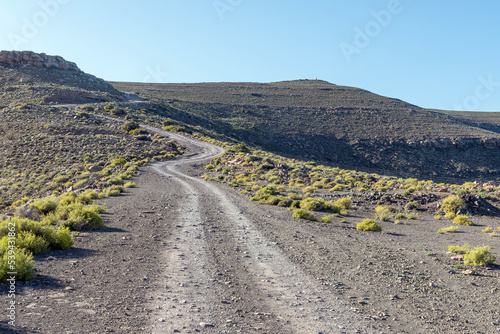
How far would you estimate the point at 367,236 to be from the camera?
12.6 metres

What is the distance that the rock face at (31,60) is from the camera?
7881 centimetres

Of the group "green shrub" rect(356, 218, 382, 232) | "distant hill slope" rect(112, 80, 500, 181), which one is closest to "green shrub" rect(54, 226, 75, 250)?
"green shrub" rect(356, 218, 382, 232)

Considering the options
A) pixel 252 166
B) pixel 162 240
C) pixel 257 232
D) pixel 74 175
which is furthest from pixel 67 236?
pixel 252 166

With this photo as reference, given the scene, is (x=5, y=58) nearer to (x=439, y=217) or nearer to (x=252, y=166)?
(x=252, y=166)

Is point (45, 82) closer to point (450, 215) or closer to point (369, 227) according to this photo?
point (369, 227)

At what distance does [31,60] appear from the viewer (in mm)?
80625

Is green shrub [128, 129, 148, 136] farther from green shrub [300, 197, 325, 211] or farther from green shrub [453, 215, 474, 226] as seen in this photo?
green shrub [453, 215, 474, 226]

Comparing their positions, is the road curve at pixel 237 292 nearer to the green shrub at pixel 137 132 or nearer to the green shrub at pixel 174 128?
the green shrub at pixel 137 132

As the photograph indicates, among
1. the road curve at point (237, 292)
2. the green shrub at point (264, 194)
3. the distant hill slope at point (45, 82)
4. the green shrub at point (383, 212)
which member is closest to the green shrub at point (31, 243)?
the road curve at point (237, 292)

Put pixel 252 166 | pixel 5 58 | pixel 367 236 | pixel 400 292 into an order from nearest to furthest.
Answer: pixel 400 292 → pixel 367 236 → pixel 252 166 → pixel 5 58

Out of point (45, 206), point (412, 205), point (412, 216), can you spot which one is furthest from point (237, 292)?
point (412, 205)

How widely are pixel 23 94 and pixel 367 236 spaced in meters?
67.2

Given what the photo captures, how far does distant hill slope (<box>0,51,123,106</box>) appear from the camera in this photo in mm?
61312

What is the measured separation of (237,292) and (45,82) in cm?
8042
